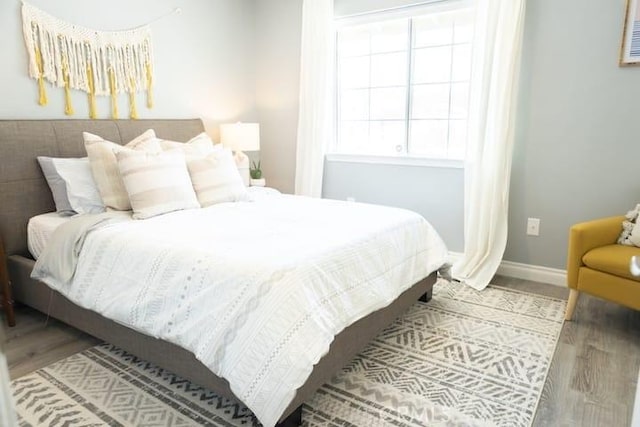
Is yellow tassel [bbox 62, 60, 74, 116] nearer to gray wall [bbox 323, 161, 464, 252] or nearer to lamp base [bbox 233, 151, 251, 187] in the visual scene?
lamp base [bbox 233, 151, 251, 187]

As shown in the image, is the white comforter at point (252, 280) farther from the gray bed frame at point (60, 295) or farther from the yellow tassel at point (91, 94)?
the yellow tassel at point (91, 94)

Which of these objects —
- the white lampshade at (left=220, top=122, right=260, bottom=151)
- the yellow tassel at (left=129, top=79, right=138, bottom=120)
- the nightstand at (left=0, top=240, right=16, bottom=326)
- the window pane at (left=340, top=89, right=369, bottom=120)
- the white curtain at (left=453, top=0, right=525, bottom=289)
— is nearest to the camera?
the nightstand at (left=0, top=240, right=16, bottom=326)

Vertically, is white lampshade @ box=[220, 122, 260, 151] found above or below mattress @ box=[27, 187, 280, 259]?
above

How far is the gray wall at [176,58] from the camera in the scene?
282 centimetres

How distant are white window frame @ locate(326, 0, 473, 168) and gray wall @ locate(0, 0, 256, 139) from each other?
3.36 ft

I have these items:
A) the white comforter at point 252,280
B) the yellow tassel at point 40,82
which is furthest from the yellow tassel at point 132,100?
the white comforter at point 252,280

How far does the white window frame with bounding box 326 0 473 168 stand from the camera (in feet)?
11.5

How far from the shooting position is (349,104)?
421cm

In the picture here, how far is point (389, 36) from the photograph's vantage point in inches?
151

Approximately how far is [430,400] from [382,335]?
0.61 m

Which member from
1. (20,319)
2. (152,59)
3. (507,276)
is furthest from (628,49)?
(20,319)

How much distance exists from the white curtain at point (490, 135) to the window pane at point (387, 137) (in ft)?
2.32

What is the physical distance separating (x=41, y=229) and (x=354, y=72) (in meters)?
2.87

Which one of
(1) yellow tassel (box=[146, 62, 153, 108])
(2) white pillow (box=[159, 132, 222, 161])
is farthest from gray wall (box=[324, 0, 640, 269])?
(1) yellow tassel (box=[146, 62, 153, 108])
